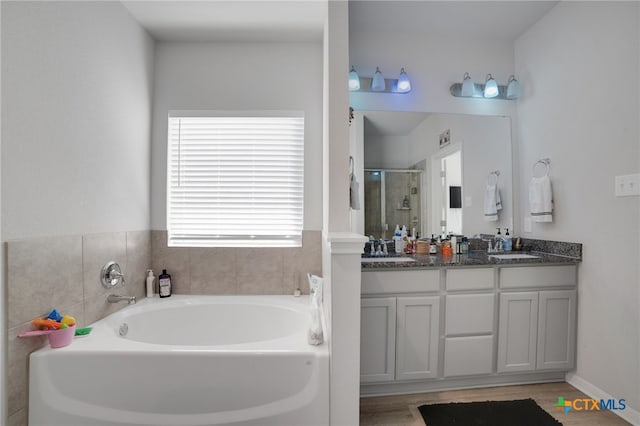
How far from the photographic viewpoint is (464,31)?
2.27 meters

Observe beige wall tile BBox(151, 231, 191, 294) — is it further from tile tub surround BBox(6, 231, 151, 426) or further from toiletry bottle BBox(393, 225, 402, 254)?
toiletry bottle BBox(393, 225, 402, 254)

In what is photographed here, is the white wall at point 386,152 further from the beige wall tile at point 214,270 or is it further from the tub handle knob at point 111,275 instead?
the tub handle knob at point 111,275

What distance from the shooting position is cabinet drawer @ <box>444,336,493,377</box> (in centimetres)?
178

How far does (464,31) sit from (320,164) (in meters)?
1.66

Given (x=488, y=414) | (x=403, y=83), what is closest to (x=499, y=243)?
(x=488, y=414)

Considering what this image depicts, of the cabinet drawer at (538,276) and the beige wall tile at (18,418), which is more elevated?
the cabinet drawer at (538,276)

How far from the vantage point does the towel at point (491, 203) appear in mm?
2369

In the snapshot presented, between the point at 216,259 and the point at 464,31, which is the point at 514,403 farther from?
the point at 464,31

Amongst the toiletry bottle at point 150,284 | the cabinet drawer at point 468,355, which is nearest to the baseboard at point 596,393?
the cabinet drawer at point 468,355

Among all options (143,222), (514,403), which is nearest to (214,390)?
(143,222)

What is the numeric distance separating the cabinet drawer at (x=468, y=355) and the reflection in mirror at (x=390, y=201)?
2.89ft

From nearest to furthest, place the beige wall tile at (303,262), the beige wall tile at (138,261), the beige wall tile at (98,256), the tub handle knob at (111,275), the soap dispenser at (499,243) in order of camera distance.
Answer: the beige wall tile at (98,256) < the tub handle knob at (111,275) < the beige wall tile at (138,261) < the beige wall tile at (303,262) < the soap dispenser at (499,243)

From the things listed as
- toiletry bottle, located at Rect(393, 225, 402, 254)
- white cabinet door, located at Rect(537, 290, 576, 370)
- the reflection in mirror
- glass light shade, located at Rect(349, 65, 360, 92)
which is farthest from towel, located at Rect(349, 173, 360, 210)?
white cabinet door, located at Rect(537, 290, 576, 370)

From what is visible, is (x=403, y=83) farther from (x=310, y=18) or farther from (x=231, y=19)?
(x=231, y=19)
